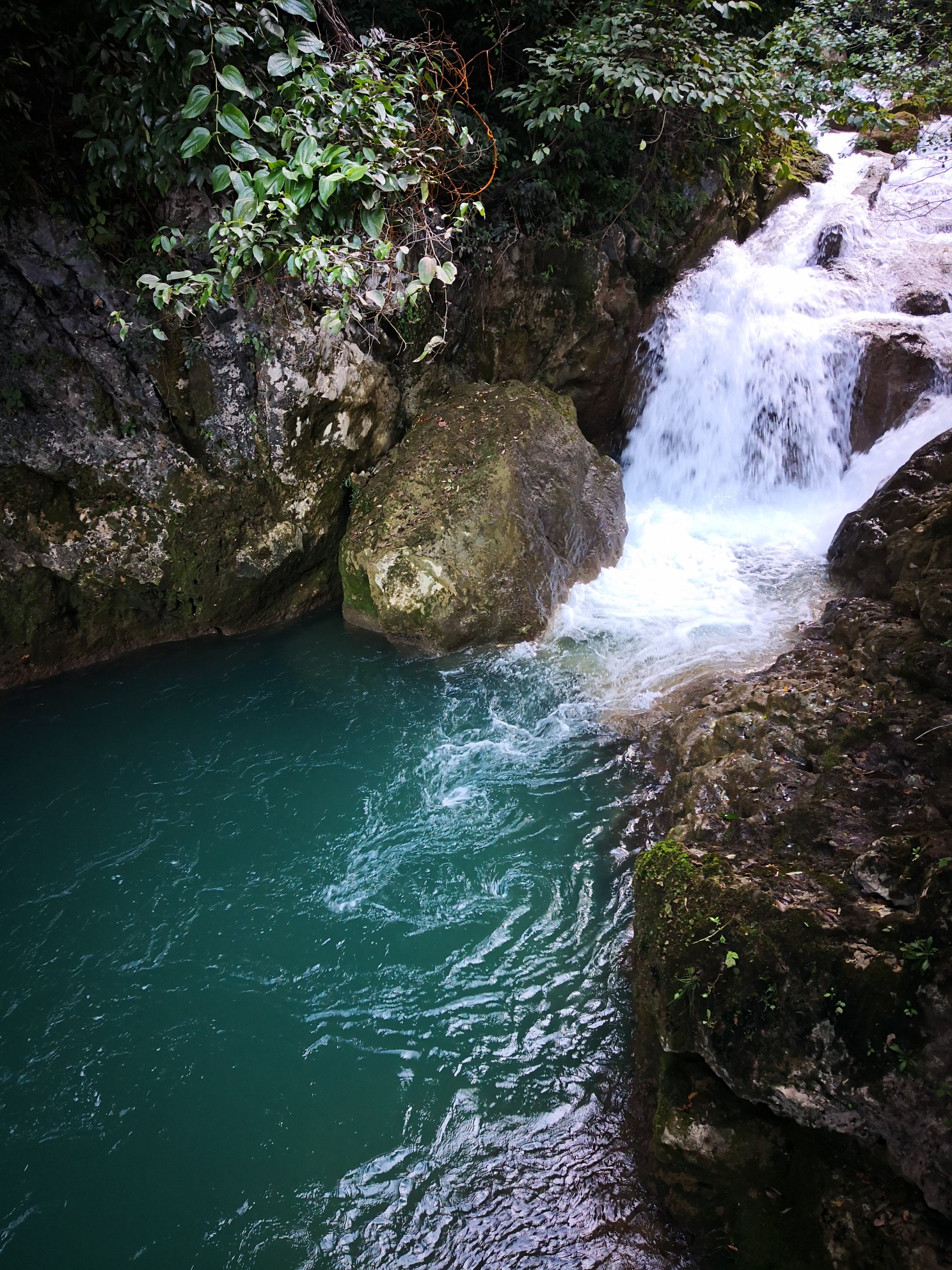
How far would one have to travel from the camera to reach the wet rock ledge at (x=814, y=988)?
2.32 m

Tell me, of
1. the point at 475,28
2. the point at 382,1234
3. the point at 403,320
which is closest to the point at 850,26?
the point at 475,28

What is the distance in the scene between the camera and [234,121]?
10.2 feet

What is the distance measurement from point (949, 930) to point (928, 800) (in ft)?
2.89

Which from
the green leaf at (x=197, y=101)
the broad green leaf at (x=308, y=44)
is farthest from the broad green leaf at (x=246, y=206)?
the broad green leaf at (x=308, y=44)

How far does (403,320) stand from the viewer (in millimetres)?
7516

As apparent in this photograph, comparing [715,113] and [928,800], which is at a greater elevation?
[715,113]

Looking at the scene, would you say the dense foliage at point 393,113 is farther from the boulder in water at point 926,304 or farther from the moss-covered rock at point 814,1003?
the moss-covered rock at point 814,1003

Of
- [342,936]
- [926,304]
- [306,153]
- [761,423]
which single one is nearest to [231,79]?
[306,153]

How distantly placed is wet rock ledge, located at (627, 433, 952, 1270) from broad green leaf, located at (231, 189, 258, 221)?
373 cm

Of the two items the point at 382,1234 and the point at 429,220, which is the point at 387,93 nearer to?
the point at 429,220

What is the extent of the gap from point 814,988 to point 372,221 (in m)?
3.95

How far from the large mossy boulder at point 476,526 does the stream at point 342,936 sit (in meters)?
0.39

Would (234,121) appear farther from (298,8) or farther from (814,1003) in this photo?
(814,1003)

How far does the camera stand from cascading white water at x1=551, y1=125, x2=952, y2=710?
772cm
